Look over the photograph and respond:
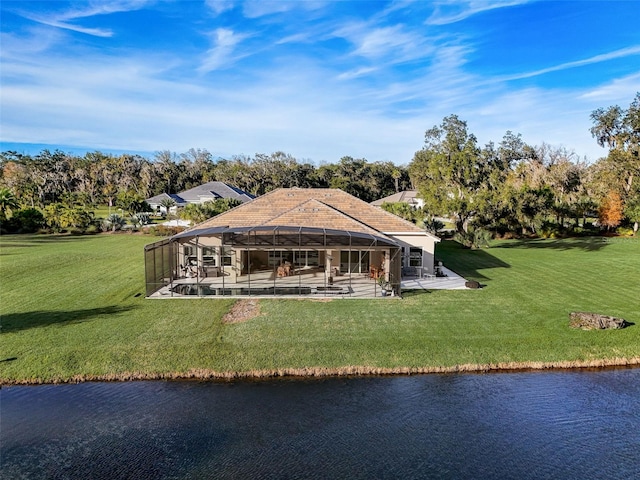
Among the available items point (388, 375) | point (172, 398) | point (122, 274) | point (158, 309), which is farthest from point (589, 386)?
point (122, 274)

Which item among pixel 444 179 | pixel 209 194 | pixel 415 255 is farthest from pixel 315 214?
pixel 209 194

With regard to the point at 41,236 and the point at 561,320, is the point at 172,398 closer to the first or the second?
the point at 561,320

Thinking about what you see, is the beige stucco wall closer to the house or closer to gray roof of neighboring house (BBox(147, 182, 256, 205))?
the house

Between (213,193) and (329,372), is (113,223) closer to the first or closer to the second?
(213,193)

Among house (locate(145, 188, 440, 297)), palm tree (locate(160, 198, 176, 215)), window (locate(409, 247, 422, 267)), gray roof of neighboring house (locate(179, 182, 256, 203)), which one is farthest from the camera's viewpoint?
gray roof of neighboring house (locate(179, 182, 256, 203))

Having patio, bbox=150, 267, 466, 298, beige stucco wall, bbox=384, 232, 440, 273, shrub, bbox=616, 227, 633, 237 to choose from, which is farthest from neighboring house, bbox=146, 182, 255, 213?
shrub, bbox=616, 227, 633, 237

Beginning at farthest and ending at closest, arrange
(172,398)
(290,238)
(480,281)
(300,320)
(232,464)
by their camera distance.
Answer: (480,281) < (290,238) < (300,320) < (172,398) < (232,464)

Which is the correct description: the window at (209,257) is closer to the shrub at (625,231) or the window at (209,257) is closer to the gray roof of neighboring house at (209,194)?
the gray roof of neighboring house at (209,194)
